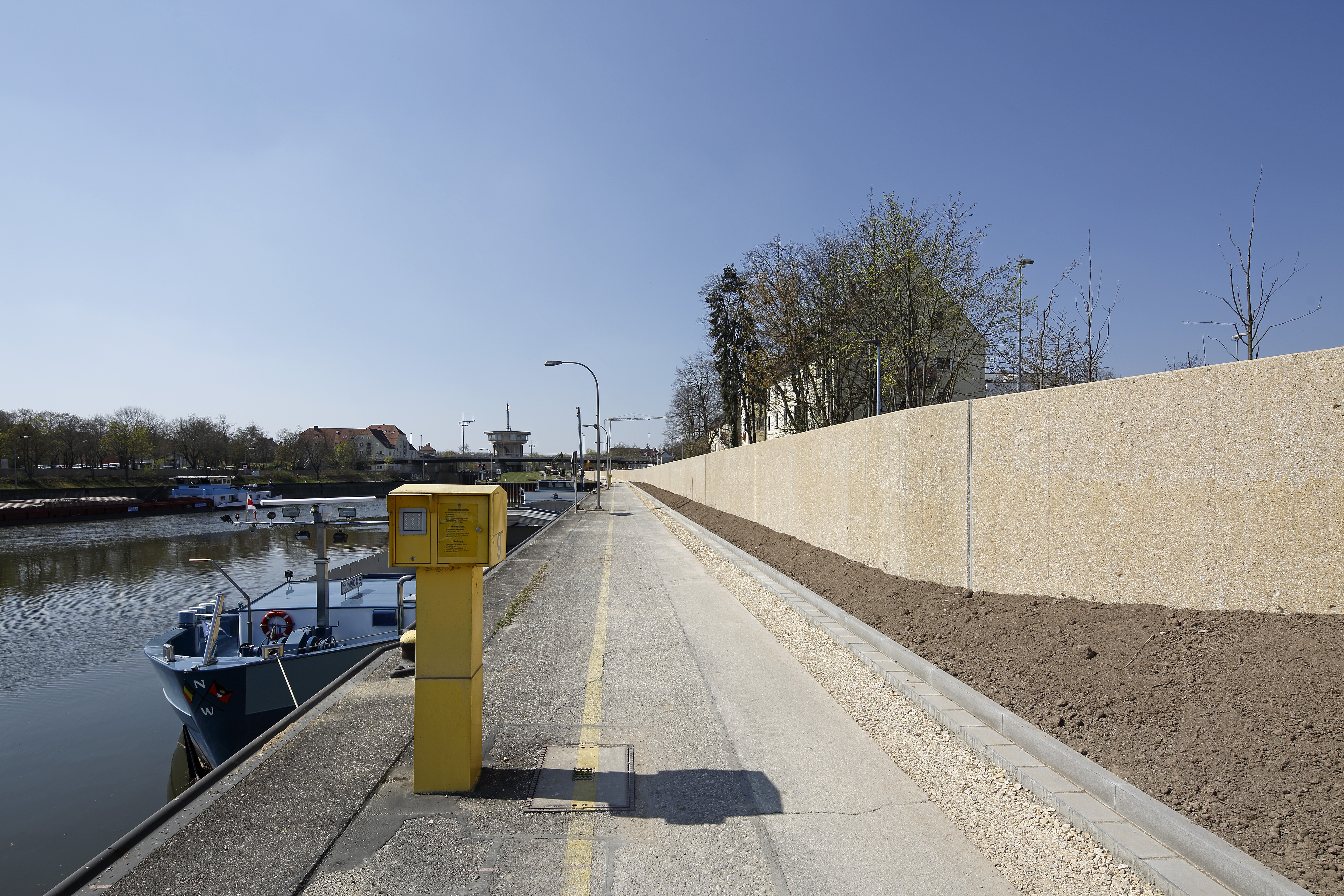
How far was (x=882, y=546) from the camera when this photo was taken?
33.0ft

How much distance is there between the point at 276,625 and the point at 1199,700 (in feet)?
37.6

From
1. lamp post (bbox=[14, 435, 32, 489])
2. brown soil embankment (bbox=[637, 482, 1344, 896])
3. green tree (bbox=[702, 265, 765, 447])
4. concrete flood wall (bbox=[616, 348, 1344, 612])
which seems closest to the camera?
brown soil embankment (bbox=[637, 482, 1344, 896])

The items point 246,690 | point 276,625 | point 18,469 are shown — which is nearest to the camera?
point 246,690

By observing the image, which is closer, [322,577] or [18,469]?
[322,577]

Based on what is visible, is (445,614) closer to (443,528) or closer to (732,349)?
(443,528)

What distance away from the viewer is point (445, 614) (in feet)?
13.0

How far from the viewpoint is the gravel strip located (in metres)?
3.20

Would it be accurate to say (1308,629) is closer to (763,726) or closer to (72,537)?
(763,726)

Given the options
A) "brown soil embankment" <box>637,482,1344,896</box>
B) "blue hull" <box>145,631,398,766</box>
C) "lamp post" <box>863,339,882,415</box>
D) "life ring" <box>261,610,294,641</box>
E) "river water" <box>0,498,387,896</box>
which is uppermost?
"lamp post" <box>863,339,882,415</box>

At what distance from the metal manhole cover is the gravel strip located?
1879 millimetres

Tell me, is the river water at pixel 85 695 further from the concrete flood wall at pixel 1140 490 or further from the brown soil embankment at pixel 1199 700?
the brown soil embankment at pixel 1199 700

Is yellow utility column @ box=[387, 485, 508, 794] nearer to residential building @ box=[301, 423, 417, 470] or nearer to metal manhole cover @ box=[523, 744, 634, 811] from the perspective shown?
metal manhole cover @ box=[523, 744, 634, 811]

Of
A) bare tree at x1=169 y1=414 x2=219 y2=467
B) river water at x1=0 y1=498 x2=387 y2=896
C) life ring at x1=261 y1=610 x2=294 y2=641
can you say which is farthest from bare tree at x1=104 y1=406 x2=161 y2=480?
life ring at x1=261 y1=610 x2=294 y2=641

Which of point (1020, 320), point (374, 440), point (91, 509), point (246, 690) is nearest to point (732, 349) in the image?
point (1020, 320)
